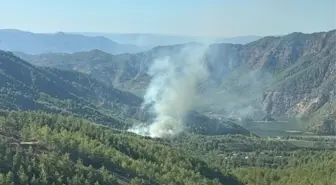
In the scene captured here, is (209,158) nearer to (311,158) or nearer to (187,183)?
(311,158)

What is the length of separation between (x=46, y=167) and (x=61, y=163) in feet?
12.7

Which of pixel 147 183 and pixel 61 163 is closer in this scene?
pixel 61 163

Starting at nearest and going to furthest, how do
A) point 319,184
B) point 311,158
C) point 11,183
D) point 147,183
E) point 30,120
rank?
point 11,183
point 147,183
point 319,184
point 30,120
point 311,158

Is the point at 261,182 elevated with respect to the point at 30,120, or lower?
lower

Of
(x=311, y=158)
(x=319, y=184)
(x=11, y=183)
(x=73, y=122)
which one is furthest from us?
(x=311, y=158)

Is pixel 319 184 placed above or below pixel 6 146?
below

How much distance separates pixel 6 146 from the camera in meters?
98.8

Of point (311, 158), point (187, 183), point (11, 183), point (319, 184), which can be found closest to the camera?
point (11, 183)

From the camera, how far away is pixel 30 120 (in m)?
137

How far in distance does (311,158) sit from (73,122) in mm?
85125

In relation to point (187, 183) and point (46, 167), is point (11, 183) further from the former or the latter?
point (187, 183)

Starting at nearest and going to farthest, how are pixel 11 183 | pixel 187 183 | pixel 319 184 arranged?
pixel 11 183 < pixel 187 183 < pixel 319 184

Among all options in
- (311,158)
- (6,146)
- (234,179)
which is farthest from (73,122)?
(311,158)

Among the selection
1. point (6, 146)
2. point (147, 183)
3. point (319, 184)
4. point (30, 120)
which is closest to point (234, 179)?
point (319, 184)
